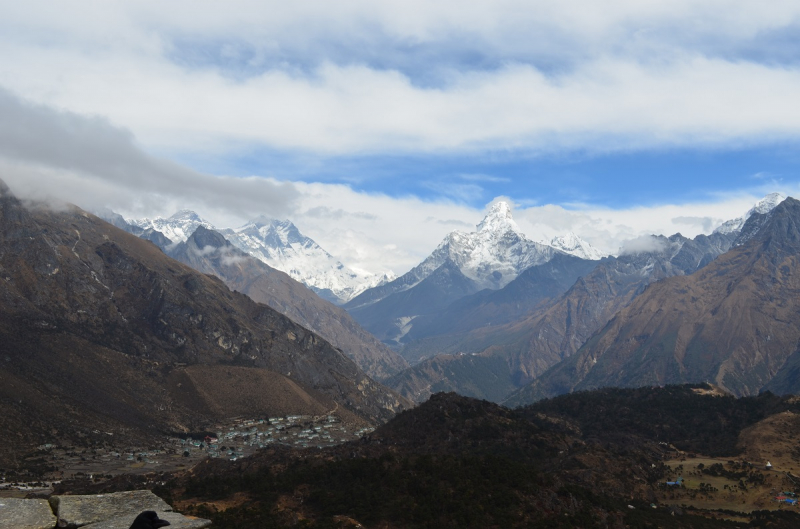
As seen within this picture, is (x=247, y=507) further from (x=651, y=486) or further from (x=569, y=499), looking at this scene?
(x=651, y=486)

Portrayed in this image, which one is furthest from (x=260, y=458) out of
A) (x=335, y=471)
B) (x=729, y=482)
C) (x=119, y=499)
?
(x=119, y=499)

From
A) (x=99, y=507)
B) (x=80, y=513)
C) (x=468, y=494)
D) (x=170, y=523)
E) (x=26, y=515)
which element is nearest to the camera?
(x=170, y=523)

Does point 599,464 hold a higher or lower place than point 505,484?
lower

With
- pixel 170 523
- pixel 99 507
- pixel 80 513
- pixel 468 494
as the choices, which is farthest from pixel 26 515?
pixel 468 494

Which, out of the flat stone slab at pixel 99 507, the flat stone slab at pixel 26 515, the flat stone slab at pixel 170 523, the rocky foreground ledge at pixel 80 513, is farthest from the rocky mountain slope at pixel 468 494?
the flat stone slab at pixel 170 523

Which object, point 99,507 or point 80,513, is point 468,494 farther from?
point 80,513

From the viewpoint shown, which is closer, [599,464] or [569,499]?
[569,499]

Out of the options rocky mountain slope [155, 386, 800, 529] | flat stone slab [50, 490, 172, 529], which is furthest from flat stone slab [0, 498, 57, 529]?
rocky mountain slope [155, 386, 800, 529]
